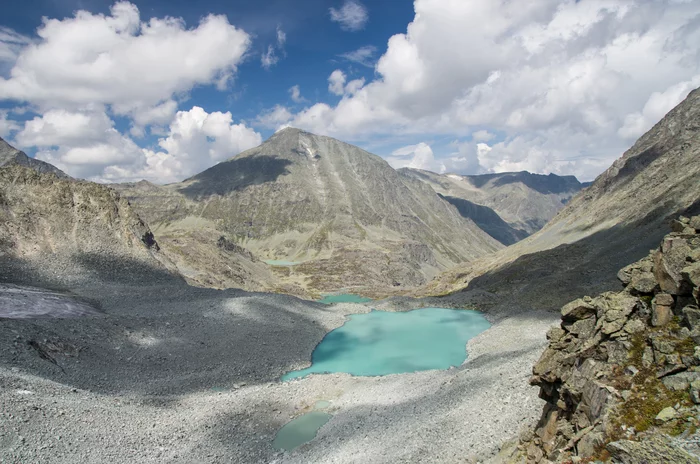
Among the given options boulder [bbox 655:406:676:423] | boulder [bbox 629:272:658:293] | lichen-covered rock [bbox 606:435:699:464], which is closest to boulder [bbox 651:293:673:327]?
boulder [bbox 629:272:658:293]

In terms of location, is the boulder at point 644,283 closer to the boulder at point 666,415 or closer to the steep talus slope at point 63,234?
→ the boulder at point 666,415

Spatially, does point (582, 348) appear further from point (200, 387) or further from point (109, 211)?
point (109, 211)

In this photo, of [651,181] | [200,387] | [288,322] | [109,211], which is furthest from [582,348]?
[651,181]

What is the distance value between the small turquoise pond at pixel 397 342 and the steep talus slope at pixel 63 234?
33121mm

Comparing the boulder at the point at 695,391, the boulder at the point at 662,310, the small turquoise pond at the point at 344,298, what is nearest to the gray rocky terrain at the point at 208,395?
the boulder at the point at 662,310

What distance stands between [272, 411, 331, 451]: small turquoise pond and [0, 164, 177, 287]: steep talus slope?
41820mm

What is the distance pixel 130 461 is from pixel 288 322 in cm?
3574

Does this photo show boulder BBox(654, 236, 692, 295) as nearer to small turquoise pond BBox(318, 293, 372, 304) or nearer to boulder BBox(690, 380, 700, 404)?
boulder BBox(690, 380, 700, 404)

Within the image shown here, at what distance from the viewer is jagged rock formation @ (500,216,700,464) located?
11227 millimetres

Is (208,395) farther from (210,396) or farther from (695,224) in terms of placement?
(695,224)

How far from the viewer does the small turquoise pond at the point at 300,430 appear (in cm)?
3000

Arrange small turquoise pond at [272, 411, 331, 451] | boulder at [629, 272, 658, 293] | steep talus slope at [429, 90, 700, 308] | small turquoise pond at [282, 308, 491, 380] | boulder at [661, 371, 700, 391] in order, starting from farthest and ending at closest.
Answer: steep talus slope at [429, 90, 700, 308]
small turquoise pond at [282, 308, 491, 380]
small turquoise pond at [272, 411, 331, 451]
boulder at [629, 272, 658, 293]
boulder at [661, 371, 700, 391]

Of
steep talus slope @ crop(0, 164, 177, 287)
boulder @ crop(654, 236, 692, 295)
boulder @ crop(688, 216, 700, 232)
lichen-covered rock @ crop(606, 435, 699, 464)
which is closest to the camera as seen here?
lichen-covered rock @ crop(606, 435, 699, 464)

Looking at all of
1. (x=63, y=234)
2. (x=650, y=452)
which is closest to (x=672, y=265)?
(x=650, y=452)
